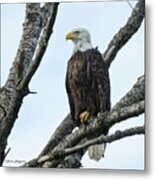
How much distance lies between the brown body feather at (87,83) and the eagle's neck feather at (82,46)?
0.01 m

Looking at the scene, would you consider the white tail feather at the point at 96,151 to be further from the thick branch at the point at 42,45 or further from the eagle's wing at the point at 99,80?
the thick branch at the point at 42,45

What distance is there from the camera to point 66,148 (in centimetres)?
235

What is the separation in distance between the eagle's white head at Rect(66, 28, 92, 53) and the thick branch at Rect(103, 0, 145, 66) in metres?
0.09

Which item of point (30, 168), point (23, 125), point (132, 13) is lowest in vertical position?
point (30, 168)

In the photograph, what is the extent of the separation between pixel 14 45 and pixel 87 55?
331 mm

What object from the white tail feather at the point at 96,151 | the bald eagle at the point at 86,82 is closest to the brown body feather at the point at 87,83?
the bald eagle at the point at 86,82

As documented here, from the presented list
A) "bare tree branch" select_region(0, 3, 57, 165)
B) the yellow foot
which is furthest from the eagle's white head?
the yellow foot

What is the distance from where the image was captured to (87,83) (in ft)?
7.62

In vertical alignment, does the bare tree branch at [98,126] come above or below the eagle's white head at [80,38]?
below

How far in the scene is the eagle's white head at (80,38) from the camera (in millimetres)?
2320

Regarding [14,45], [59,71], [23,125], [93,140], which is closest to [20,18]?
[14,45]

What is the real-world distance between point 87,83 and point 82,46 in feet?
0.51

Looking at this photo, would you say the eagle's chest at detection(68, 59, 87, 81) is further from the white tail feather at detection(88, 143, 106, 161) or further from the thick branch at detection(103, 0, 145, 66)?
the white tail feather at detection(88, 143, 106, 161)

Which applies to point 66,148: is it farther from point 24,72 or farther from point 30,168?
point 24,72
